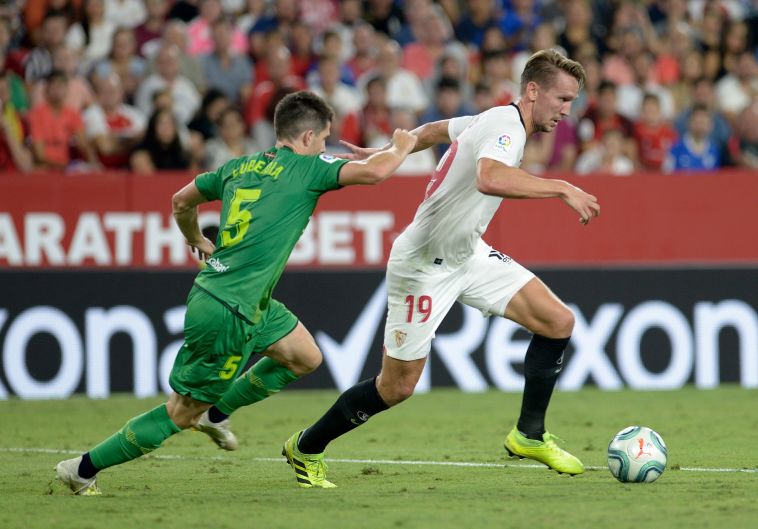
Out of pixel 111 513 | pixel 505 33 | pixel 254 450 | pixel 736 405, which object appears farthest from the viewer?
pixel 505 33

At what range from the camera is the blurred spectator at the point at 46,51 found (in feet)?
48.1

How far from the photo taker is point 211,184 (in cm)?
723

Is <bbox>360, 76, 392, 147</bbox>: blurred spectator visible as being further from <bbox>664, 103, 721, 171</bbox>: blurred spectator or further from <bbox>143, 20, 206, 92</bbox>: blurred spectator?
<bbox>664, 103, 721, 171</bbox>: blurred spectator

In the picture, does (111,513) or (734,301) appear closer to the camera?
(111,513)

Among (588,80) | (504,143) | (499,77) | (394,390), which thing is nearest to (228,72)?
(499,77)

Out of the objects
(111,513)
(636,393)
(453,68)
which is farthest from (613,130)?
(111,513)

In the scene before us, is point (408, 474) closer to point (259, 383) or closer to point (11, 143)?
point (259, 383)

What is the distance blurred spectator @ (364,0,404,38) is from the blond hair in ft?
30.7

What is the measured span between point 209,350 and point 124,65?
8.73 metres

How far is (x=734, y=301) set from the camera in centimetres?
1315

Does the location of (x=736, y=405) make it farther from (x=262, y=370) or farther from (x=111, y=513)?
(x=111, y=513)

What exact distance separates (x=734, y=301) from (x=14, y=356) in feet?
22.3

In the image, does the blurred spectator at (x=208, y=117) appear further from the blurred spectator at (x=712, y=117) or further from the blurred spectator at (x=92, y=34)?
the blurred spectator at (x=712, y=117)

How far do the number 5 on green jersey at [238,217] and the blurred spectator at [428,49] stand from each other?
9293 millimetres
